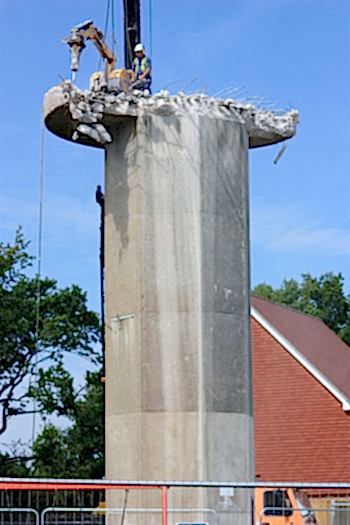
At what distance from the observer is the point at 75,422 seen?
40.2 metres

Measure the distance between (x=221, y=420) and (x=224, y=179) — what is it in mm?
3847

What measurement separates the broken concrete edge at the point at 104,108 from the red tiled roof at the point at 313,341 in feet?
39.0

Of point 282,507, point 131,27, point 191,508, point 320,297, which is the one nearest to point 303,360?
point 282,507

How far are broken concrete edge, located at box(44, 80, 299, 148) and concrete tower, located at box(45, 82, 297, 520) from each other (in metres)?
0.02

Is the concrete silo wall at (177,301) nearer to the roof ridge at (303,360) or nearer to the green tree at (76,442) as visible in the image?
the roof ridge at (303,360)

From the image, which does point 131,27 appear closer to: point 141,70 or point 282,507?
point 141,70

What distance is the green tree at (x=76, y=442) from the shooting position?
131 ft

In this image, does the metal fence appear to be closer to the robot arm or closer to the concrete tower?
the concrete tower

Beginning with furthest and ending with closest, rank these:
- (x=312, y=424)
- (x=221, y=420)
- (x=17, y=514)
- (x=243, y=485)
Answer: (x=312, y=424)
(x=221, y=420)
(x=17, y=514)
(x=243, y=485)

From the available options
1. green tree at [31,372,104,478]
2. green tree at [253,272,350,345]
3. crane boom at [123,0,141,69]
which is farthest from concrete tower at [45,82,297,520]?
green tree at [253,272,350,345]

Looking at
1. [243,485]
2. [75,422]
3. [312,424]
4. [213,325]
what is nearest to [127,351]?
[213,325]

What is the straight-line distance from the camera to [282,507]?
17359mm

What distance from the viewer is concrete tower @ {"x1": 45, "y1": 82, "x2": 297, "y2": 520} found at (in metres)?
16.9

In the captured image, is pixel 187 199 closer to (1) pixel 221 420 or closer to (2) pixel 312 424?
(1) pixel 221 420
